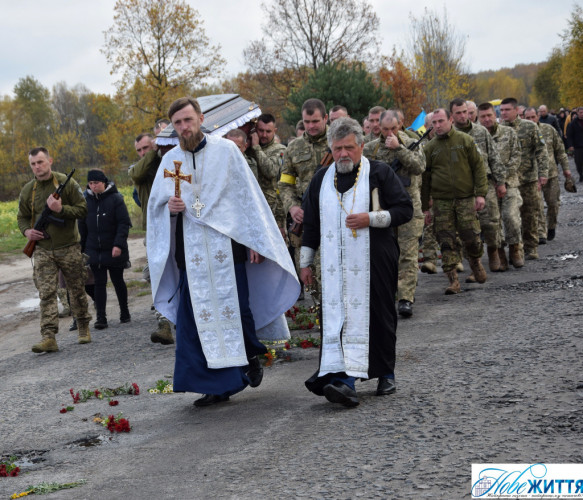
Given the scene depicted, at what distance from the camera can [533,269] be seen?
12172mm

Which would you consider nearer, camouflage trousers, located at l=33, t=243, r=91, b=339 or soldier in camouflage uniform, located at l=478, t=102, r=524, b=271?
camouflage trousers, located at l=33, t=243, r=91, b=339

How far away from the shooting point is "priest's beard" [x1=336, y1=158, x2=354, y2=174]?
6.28 m

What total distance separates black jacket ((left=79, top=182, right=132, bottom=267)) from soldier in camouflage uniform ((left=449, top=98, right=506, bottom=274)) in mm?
4756

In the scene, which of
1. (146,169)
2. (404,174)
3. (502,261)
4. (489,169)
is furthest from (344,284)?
(502,261)

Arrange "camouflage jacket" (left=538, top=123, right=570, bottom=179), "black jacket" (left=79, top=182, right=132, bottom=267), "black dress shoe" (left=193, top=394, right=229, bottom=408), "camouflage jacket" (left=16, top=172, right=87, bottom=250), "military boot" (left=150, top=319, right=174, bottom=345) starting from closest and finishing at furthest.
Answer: "black dress shoe" (left=193, top=394, right=229, bottom=408), "military boot" (left=150, top=319, right=174, bottom=345), "camouflage jacket" (left=16, top=172, right=87, bottom=250), "black jacket" (left=79, top=182, right=132, bottom=267), "camouflage jacket" (left=538, top=123, right=570, bottom=179)

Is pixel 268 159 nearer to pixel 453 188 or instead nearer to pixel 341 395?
pixel 453 188

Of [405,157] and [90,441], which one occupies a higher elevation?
[405,157]

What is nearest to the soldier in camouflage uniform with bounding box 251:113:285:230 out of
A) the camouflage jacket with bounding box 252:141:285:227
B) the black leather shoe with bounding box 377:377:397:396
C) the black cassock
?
the camouflage jacket with bounding box 252:141:285:227

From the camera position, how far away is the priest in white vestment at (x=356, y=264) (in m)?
6.20

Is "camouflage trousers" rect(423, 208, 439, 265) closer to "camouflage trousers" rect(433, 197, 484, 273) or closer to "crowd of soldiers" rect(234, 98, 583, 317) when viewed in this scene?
"crowd of soldiers" rect(234, 98, 583, 317)

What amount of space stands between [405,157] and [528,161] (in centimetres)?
498

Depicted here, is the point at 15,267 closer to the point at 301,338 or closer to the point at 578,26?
the point at 301,338

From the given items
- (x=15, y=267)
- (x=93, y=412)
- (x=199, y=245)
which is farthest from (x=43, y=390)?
(x=15, y=267)

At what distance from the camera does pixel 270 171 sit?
A: 10133 millimetres
